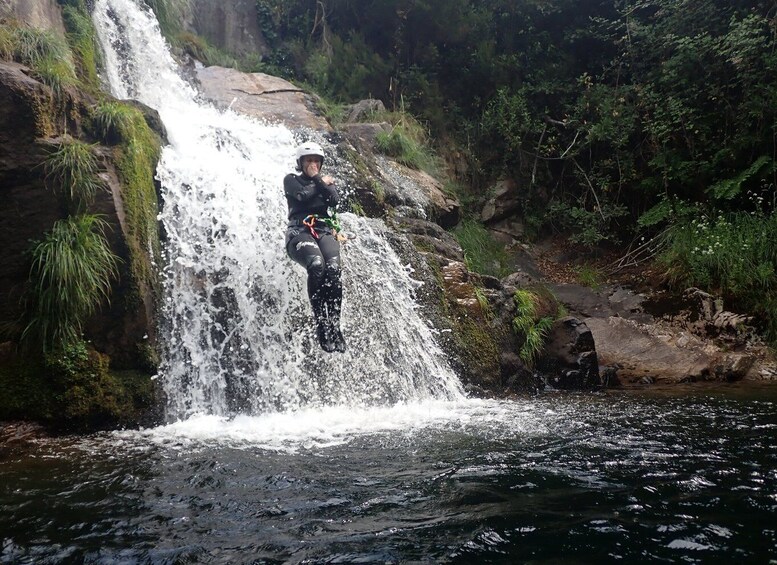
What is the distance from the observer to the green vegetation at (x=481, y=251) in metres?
11.2

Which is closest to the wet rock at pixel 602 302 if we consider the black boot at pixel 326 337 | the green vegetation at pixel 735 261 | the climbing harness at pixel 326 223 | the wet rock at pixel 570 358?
the green vegetation at pixel 735 261

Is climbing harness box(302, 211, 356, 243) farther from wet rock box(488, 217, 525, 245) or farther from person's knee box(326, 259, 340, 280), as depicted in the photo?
wet rock box(488, 217, 525, 245)

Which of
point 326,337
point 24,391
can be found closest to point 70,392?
point 24,391

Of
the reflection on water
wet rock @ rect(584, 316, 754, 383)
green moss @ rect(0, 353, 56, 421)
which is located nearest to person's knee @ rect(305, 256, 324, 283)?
the reflection on water

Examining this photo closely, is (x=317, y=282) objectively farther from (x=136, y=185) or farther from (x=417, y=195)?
(x=417, y=195)

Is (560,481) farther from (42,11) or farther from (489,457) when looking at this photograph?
(42,11)

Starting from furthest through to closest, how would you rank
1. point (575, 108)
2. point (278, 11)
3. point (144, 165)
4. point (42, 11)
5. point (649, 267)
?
point (278, 11) < point (575, 108) < point (649, 267) < point (42, 11) < point (144, 165)

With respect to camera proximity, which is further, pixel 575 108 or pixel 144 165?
pixel 575 108

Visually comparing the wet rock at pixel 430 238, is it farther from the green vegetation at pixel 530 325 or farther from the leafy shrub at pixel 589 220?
the leafy shrub at pixel 589 220

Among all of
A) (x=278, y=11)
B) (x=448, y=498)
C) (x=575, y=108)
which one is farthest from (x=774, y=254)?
(x=278, y=11)

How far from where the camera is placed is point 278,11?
613 inches

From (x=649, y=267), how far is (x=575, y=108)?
157 inches

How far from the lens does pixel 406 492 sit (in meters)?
3.33

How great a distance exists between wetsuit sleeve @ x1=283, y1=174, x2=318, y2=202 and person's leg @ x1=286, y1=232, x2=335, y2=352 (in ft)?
1.59
